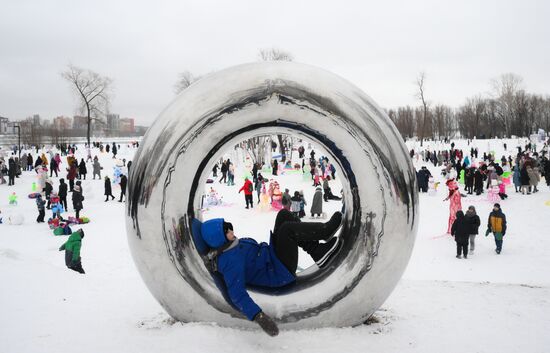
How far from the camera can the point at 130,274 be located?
27.7 ft

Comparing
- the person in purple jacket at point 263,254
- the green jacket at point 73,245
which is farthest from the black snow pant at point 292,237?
the green jacket at point 73,245

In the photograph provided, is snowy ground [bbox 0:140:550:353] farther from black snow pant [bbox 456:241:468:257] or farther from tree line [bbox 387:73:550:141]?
tree line [bbox 387:73:550:141]

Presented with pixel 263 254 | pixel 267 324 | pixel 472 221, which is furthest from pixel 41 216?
pixel 267 324

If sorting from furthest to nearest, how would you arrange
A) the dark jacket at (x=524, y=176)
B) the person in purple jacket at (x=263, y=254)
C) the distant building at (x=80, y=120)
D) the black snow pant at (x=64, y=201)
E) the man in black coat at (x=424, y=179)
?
the distant building at (x=80, y=120)
the man in black coat at (x=424, y=179)
the dark jacket at (x=524, y=176)
the black snow pant at (x=64, y=201)
the person in purple jacket at (x=263, y=254)

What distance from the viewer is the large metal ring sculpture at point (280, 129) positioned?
3350 mm

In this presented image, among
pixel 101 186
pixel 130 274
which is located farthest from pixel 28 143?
pixel 130 274

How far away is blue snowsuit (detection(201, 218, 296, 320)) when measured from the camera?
3.10 metres

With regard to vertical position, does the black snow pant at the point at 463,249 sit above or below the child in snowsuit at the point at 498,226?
below

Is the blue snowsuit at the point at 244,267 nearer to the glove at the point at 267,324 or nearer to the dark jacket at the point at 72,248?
the glove at the point at 267,324

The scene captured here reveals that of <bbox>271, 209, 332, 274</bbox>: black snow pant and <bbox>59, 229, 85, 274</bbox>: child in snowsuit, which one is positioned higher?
<bbox>271, 209, 332, 274</bbox>: black snow pant

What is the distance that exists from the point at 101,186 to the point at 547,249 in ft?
66.5

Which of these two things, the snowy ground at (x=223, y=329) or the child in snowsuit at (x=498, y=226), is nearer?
the snowy ground at (x=223, y=329)

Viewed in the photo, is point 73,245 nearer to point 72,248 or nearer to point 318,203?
point 72,248

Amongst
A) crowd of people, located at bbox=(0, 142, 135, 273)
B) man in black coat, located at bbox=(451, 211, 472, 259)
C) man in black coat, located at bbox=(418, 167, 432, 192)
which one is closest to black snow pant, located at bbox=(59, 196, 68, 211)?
crowd of people, located at bbox=(0, 142, 135, 273)
